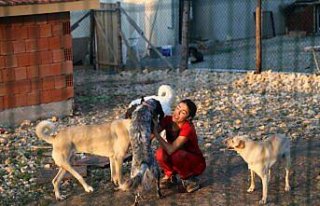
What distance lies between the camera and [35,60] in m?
9.22

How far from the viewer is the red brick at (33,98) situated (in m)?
9.20

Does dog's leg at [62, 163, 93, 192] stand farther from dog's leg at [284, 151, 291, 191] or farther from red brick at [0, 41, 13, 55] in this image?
red brick at [0, 41, 13, 55]

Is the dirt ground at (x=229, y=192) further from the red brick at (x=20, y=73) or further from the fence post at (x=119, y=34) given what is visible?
the fence post at (x=119, y=34)

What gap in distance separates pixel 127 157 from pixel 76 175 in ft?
2.63

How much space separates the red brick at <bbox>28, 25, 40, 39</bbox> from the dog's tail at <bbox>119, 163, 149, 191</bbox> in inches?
179

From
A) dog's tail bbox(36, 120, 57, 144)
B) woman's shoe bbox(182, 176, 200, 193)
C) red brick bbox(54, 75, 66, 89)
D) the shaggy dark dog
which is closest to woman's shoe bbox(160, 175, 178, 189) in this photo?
woman's shoe bbox(182, 176, 200, 193)

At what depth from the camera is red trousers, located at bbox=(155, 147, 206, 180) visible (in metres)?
5.53

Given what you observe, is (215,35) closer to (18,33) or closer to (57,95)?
(57,95)

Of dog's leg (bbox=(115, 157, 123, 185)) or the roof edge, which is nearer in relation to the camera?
dog's leg (bbox=(115, 157, 123, 185))

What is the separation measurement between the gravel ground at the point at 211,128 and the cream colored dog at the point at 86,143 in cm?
23

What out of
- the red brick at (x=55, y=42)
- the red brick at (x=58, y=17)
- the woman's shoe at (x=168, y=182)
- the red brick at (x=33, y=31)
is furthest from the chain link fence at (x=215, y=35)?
the woman's shoe at (x=168, y=182)

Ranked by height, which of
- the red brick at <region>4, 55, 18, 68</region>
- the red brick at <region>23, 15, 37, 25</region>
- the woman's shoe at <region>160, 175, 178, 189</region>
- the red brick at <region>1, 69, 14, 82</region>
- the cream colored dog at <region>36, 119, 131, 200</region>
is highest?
the red brick at <region>23, 15, 37, 25</region>

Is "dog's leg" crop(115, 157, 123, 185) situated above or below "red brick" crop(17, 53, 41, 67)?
below

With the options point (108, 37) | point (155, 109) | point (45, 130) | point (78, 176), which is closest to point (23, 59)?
point (45, 130)
